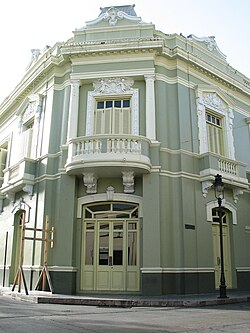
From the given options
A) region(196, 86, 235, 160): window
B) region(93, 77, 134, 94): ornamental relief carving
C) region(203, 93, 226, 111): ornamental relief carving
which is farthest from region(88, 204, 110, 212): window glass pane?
region(203, 93, 226, 111): ornamental relief carving

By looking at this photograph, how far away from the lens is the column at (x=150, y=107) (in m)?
14.6

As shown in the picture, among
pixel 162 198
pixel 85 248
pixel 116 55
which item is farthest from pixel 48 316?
pixel 116 55

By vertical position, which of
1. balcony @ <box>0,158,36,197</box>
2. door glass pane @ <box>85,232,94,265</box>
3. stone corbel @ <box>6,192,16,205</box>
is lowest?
door glass pane @ <box>85,232,94,265</box>

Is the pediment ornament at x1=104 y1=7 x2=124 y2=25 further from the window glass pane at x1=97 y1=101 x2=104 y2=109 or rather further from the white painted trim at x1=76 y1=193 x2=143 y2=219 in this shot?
the white painted trim at x1=76 y1=193 x2=143 y2=219

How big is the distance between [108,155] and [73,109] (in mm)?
3017

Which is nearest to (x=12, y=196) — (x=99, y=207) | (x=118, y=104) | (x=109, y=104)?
(x=99, y=207)

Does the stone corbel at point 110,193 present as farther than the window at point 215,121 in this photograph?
No

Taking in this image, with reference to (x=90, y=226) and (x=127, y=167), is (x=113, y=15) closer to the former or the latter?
(x=127, y=167)

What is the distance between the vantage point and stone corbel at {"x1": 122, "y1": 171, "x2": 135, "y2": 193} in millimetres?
13742

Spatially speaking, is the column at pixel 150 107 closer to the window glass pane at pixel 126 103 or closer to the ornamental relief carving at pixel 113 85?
the ornamental relief carving at pixel 113 85

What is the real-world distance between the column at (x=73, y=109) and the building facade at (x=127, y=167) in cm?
5

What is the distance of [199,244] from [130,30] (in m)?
9.35

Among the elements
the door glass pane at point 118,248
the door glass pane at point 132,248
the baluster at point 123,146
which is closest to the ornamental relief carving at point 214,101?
the baluster at point 123,146

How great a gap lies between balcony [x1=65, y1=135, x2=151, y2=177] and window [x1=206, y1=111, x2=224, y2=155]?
388cm
